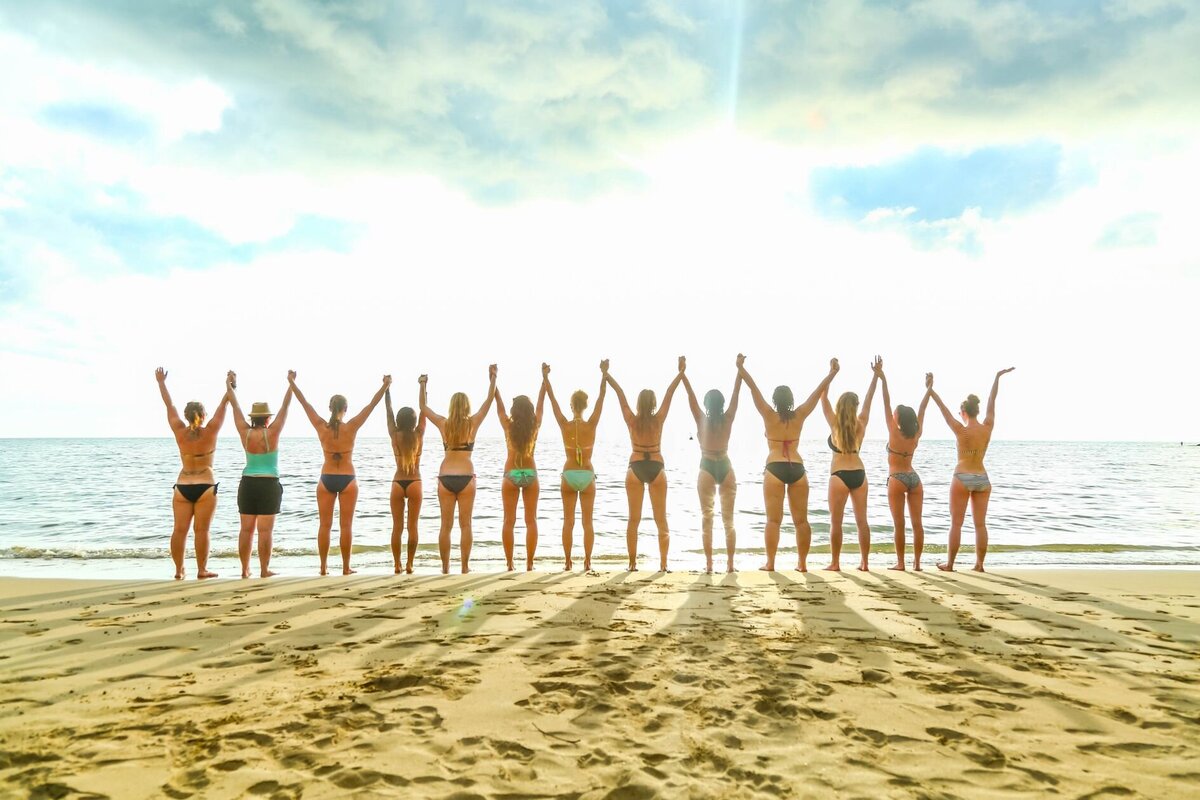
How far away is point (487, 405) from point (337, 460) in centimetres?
230

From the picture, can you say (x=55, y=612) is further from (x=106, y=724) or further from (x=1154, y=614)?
(x=1154, y=614)

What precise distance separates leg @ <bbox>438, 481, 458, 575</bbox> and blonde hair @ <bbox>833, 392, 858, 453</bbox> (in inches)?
220

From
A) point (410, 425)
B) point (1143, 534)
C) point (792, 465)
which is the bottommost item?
point (1143, 534)

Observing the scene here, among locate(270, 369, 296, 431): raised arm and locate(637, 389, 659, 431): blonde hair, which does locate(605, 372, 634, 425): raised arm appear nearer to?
locate(637, 389, 659, 431): blonde hair

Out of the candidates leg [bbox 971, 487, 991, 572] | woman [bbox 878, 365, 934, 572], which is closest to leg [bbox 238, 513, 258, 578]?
woman [bbox 878, 365, 934, 572]

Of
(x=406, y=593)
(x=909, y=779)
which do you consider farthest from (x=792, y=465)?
(x=909, y=779)

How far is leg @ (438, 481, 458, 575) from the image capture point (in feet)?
27.6

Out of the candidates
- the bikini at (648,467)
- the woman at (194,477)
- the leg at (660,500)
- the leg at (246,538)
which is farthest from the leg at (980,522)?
the woman at (194,477)

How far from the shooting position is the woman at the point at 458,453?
8453 mm

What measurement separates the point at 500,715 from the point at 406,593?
3548 millimetres

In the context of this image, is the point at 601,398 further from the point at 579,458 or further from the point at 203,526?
the point at 203,526

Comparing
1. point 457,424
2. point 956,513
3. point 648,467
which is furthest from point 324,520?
point 956,513

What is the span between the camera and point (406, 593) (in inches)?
260

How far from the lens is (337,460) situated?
8625mm
